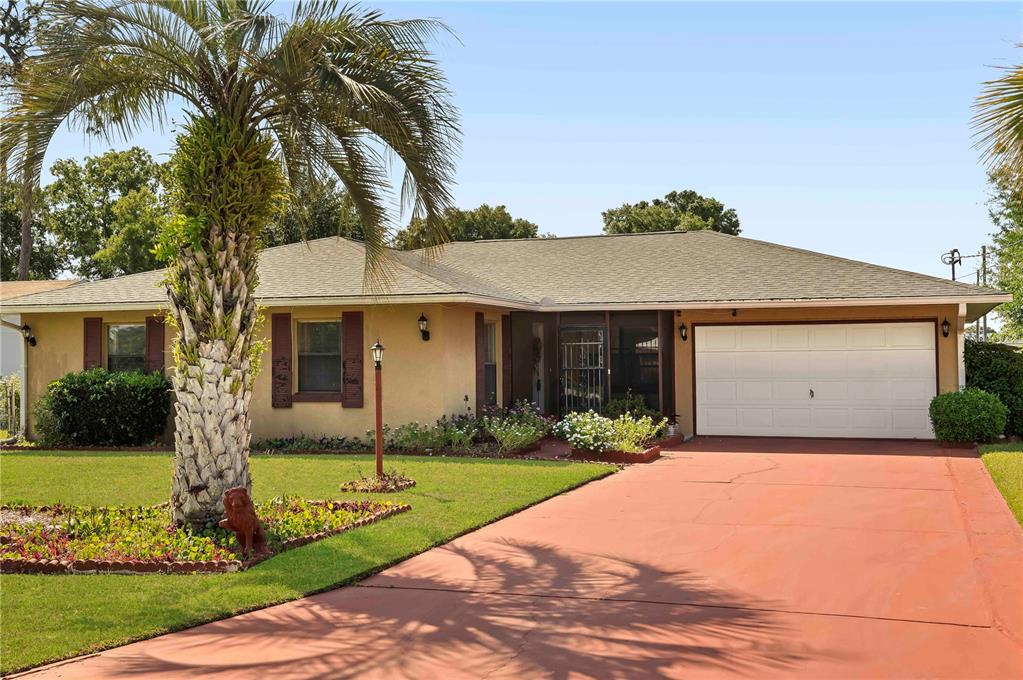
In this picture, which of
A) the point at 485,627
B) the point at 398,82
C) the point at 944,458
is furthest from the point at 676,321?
the point at 485,627

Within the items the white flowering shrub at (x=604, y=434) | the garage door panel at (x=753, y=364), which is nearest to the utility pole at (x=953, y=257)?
the garage door panel at (x=753, y=364)

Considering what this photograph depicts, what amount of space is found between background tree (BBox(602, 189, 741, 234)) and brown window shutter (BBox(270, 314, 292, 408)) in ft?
102

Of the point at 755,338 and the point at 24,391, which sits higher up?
the point at 755,338

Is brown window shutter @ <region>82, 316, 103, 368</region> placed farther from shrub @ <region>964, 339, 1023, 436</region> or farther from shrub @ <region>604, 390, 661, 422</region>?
shrub @ <region>964, 339, 1023, 436</region>

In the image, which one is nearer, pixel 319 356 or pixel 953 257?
pixel 319 356

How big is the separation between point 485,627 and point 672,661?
52.8 inches

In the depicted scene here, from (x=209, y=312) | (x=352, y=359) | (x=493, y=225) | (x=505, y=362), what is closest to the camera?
(x=209, y=312)

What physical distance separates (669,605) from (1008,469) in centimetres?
820

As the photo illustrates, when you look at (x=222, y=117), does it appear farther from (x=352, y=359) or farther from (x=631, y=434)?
(x=631, y=434)

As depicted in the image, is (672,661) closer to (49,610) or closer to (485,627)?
(485,627)

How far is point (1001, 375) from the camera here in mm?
16969

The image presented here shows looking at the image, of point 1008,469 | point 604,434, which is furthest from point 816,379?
point 1008,469

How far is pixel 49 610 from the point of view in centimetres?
657

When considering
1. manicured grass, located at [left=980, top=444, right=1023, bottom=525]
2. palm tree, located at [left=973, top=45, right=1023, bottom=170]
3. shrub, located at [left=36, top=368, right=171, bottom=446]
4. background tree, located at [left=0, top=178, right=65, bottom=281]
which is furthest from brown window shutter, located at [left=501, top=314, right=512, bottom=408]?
background tree, located at [left=0, top=178, right=65, bottom=281]
